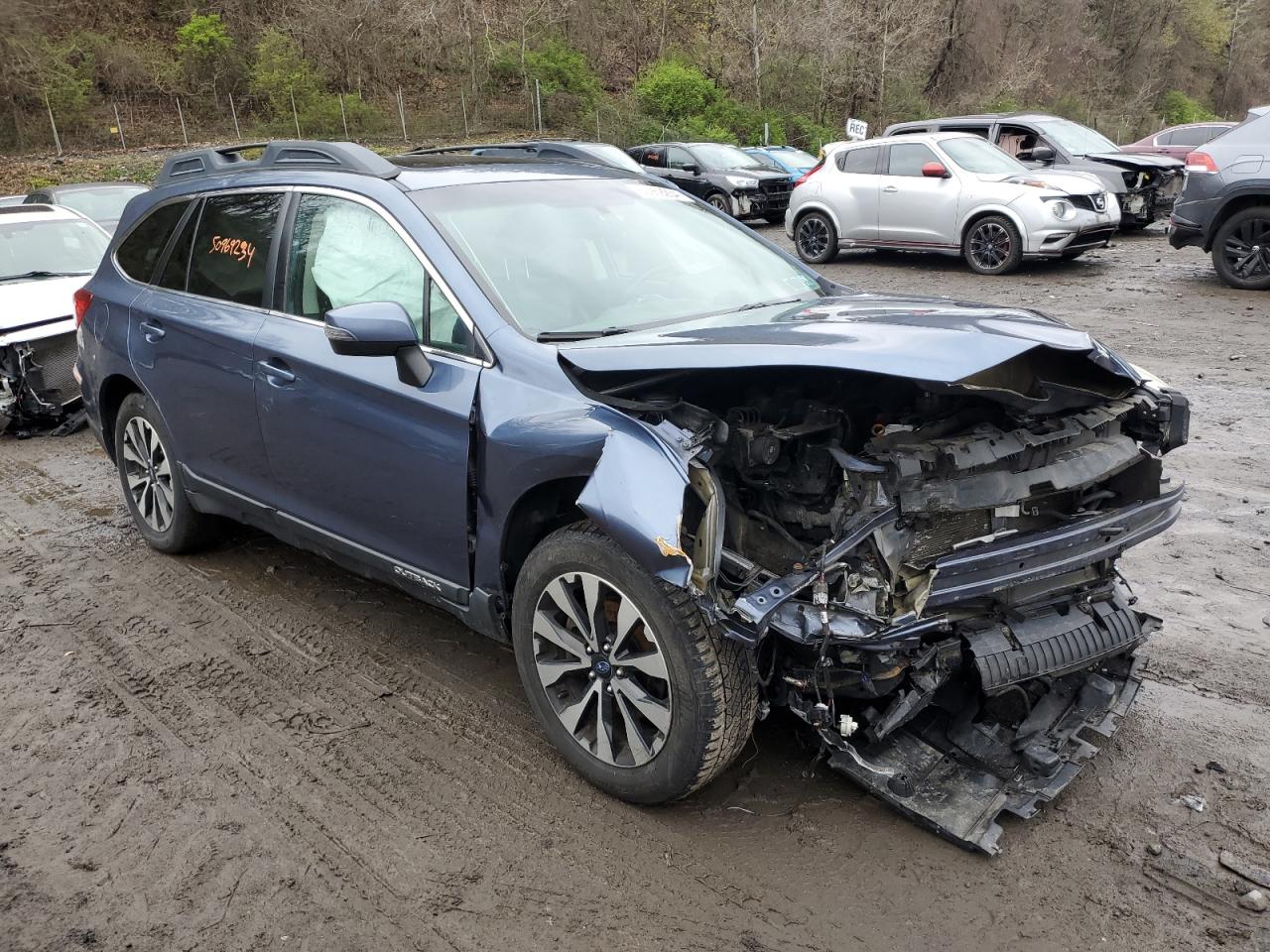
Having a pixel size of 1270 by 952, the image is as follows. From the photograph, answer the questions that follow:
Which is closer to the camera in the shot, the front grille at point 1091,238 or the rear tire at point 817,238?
the front grille at point 1091,238

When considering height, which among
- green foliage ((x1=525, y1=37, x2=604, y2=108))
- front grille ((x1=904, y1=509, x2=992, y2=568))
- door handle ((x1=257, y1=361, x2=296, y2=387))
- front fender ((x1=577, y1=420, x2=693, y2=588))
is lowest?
front grille ((x1=904, y1=509, x2=992, y2=568))

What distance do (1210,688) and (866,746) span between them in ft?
4.72

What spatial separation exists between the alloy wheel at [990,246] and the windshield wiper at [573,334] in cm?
1021

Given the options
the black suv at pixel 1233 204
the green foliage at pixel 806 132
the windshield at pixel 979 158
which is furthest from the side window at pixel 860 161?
the green foliage at pixel 806 132

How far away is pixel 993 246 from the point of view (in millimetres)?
12359

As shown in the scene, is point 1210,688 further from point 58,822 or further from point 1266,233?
point 1266,233

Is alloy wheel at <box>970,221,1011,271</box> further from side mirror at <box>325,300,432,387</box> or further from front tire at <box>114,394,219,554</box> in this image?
side mirror at <box>325,300,432,387</box>

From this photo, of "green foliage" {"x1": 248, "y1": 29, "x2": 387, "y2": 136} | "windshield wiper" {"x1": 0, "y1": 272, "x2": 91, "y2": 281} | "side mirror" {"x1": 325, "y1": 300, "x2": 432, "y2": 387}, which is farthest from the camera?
"green foliage" {"x1": 248, "y1": 29, "x2": 387, "y2": 136}

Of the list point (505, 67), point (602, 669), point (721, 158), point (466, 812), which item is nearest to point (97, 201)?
point (721, 158)

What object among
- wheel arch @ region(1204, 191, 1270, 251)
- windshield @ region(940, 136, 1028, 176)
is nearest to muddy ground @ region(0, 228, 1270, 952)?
wheel arch @ region(1204, 191, 1270, 251)

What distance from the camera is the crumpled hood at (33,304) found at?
302 inches

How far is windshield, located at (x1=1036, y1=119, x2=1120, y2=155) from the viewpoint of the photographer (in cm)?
1451

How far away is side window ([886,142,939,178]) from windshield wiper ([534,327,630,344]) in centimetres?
1076

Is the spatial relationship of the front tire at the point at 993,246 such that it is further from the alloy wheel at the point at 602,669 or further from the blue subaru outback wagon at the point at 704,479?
the alloy wheel at the point at 602,669
